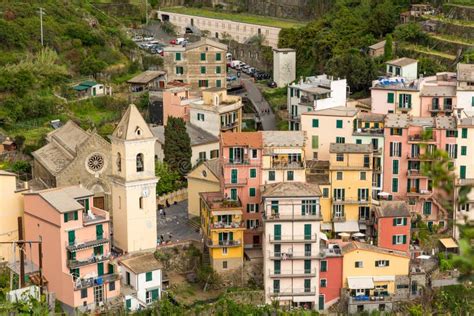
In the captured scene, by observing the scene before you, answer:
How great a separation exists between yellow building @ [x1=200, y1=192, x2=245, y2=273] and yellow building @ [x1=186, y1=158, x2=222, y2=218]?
3582mm

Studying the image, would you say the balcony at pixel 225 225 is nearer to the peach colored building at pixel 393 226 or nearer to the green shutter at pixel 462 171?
the peach colored building at pixel 393 226

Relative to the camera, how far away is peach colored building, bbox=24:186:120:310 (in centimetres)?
3300

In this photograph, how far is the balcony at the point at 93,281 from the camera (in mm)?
33000

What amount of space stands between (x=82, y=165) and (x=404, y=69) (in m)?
16.2

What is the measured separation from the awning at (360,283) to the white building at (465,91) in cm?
1023

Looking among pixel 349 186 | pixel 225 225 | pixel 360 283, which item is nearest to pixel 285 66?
pixel 349 186

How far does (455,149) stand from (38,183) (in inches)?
678

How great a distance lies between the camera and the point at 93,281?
33281 millimetres

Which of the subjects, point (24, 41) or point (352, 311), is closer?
point (352, 311)

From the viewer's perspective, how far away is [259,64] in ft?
205

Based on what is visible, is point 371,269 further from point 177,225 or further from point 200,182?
point 177,225

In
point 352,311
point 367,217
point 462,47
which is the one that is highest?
point 462,47

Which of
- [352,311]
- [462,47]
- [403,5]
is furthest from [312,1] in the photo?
[352,311]

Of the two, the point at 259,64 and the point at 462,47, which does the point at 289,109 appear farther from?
the point at 259,64
